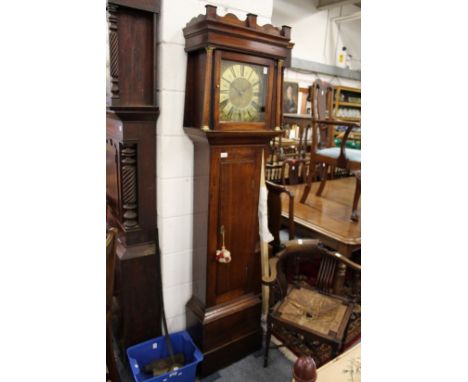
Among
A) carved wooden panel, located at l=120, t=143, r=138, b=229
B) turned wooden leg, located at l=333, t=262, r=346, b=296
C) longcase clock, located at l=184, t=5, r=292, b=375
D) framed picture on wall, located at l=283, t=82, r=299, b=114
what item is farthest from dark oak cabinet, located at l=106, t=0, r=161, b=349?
framed picture on wall, located at l=283, t=82, r=299, b=114

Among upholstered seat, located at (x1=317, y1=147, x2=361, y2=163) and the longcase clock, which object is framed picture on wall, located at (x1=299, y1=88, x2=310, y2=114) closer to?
upholstered seat, located at (x1=317, y1=147, x2=361, y2=163)

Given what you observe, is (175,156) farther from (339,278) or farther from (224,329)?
(339,278)

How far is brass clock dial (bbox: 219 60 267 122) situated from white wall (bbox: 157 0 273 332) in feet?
0.79

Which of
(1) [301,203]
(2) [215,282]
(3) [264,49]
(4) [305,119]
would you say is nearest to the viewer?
(3) [264,49]

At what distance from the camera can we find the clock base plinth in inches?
72.2

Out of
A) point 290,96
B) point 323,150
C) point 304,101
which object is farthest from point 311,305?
point 304,101

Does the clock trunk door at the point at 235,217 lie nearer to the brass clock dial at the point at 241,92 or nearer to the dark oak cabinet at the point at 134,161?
the brass clock dial at the point at 241,92

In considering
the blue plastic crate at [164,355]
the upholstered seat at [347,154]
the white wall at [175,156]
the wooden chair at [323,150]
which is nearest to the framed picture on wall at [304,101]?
the wooden chair at [323,150]

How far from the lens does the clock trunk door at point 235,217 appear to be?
1.70m

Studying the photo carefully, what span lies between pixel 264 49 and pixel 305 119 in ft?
10.7
